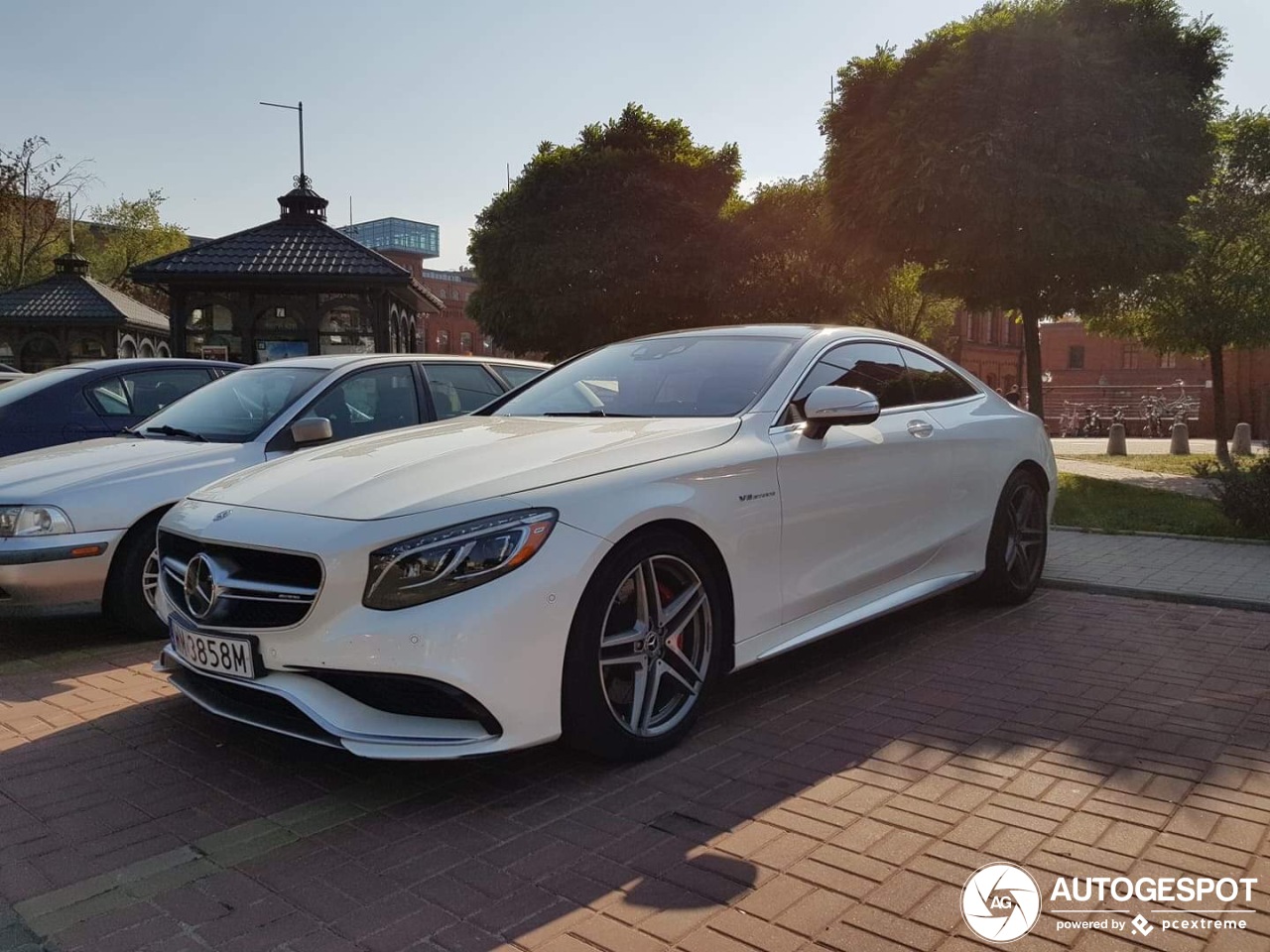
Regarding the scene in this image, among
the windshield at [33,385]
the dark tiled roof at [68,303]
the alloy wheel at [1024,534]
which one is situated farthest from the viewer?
the dark tiled roof at [68,303]

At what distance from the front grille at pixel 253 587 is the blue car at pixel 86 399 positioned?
158 inches

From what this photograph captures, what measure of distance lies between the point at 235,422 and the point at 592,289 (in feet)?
85.9

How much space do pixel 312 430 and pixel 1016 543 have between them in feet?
13.1

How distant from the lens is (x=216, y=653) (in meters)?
3.40

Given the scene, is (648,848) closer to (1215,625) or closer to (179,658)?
(179,658)

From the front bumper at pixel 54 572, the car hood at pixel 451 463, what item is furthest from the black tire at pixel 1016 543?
the front bumper at pixel 54 572

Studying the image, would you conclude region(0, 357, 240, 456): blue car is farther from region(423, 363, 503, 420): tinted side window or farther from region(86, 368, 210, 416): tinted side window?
region(423, 363, 503, 420): tinted side window

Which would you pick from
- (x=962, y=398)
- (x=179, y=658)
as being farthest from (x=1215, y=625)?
(x=179, y=658)

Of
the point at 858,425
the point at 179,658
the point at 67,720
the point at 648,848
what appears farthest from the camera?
the point at 858,425

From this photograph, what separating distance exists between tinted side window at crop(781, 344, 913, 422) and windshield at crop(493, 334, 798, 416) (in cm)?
17

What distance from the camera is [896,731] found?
12.9ft

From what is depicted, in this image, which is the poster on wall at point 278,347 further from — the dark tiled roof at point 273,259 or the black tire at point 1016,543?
the black tire at point 1016,543

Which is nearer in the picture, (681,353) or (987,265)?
(681,353)

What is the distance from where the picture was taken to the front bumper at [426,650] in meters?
3.03
